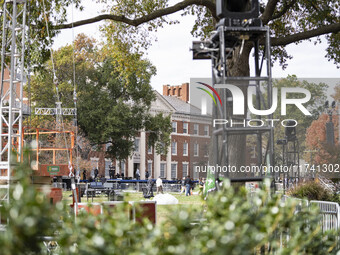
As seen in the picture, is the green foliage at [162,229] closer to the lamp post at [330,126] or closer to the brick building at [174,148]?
the lamp post at [330,126]

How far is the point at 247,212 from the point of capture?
3758 mm

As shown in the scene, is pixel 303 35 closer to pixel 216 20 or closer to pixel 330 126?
pixel 216 20

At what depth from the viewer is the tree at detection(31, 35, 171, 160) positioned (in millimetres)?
51344

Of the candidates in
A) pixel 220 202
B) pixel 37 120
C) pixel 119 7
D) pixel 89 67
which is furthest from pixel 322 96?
pixel 220 202

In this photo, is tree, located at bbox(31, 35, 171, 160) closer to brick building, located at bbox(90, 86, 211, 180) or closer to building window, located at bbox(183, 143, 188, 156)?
brick building, located at bbox(90, 86, 211, 180)

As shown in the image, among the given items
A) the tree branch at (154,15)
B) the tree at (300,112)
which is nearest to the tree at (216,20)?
the tree branch at (154,15)

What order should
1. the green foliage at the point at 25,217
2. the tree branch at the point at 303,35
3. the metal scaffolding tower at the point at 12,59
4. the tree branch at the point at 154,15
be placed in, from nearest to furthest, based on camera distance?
the green foliage at the point at 25,217 < the tree branch at the point at 303,35 < the tree branch at the point at 154,15 < the metal scaffolding tower at the point at 12,59

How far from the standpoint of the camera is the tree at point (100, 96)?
51344mm

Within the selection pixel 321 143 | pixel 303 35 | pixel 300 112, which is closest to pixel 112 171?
pixel 300 112

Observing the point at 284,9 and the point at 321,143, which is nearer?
the point at 284,9

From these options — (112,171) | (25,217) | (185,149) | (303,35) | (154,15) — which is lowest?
(112,171)

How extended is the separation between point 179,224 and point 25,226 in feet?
2.97

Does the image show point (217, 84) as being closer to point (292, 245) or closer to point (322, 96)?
point (292, 245)

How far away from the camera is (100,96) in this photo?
5325cm
